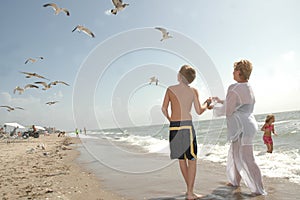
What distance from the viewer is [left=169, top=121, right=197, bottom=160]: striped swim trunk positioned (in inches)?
141

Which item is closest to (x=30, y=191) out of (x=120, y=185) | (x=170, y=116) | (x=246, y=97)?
(x=120, y=185)

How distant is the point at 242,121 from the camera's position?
385 cm

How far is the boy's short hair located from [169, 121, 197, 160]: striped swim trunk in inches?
24.9

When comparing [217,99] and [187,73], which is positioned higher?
[187,73]

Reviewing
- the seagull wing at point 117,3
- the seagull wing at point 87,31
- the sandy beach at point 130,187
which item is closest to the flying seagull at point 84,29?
the seagull wing at point 87,31

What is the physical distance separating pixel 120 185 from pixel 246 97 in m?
2.73

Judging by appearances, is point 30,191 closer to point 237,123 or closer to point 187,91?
point 187,91

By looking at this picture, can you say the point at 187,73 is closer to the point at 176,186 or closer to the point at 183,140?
the point at 183,140

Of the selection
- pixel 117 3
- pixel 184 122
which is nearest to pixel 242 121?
pixel 184 122

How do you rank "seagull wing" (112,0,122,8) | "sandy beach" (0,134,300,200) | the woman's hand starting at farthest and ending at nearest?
1. "seagull wing" (112,0,122,8)
2. the woman's hand
3. "sandy beach" (0,134,300,200)

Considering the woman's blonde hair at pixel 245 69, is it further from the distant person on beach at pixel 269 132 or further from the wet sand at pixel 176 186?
the distant person on beach at pixel 269 132

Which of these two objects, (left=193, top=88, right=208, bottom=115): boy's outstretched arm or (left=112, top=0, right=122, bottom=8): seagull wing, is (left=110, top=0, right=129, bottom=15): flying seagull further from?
(left=193, top=88, right=208, bottom=115): boy's outstretched arm

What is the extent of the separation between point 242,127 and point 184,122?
0.92 metres

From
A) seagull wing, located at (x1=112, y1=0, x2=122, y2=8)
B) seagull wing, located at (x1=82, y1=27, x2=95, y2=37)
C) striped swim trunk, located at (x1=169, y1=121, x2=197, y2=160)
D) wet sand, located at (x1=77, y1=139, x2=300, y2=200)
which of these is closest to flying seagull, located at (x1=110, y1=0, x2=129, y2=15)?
seagull wing, located at (x1=112, y1=0, x2=122, y2=8)
